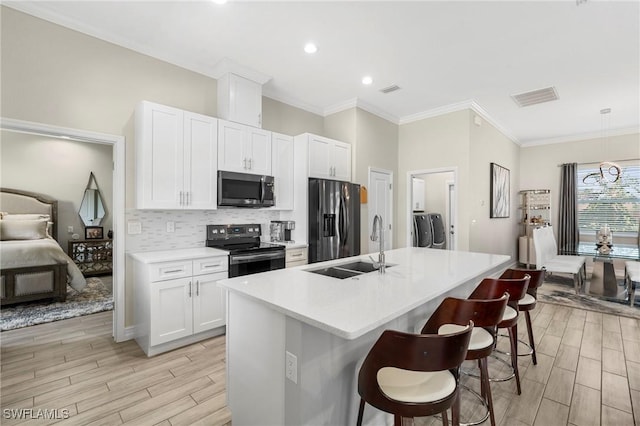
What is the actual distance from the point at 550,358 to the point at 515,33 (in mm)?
3003

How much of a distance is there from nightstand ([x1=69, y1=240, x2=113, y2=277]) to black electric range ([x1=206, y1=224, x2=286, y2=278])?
12.2ft

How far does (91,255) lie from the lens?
580 centimetres

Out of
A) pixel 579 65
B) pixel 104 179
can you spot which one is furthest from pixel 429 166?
pixel 104 179

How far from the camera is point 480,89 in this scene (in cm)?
414

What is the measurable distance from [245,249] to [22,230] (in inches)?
169

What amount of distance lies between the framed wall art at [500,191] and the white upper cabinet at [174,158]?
15.8 ft

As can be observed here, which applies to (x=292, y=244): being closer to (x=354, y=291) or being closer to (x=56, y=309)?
(x=354, y=291)

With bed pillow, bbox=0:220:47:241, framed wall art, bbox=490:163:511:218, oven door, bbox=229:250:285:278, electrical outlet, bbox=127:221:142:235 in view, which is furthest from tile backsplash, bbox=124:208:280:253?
framed wall art, bbox=490:163:511:218

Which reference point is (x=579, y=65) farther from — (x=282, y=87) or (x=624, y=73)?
(x=282, y=87)

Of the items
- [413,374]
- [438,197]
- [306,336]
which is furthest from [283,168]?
[438,197]

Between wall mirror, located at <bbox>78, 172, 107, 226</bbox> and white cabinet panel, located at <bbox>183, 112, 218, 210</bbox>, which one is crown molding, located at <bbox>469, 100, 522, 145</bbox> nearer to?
white cabinet panel, located at <bbox>183, 112, 218, 210</bbox>

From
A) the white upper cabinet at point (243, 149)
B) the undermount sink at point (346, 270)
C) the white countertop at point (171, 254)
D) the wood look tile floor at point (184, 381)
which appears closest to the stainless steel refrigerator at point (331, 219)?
the white upper cabinet at point (243, 149)

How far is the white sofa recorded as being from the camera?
177 inches

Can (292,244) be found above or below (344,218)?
below
